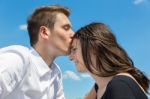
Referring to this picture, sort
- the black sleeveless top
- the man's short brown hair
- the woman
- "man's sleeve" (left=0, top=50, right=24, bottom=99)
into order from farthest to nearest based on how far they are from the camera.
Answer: the man's short brown hair
"man's sleeve" (left=0, top=50, right=24, bottom=99)
the woman
the black sleeveless top

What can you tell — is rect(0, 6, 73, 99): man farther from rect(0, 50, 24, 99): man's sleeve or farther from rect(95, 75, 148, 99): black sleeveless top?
rect(95, 75, 148, 99): black sleeveless top

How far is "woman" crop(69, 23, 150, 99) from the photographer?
2.91 meters

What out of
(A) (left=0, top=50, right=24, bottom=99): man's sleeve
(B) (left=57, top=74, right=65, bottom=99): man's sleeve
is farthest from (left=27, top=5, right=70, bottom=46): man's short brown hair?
(A) (left=0, top=50, right=24, bottom=99): man's sleeve

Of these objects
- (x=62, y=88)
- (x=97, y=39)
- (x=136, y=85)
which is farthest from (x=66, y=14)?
(x=136, y=85)

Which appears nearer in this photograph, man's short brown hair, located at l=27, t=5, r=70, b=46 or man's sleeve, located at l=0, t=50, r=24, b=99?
man's sleeve, located at l=0, t=50, r=24, b=99

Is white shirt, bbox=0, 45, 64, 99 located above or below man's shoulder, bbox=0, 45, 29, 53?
below

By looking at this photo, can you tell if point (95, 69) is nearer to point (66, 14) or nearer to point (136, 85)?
point (136, 85)

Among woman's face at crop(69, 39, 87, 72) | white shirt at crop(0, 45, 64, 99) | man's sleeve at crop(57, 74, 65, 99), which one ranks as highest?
woman's face at crop(69, 39, 87, 72)

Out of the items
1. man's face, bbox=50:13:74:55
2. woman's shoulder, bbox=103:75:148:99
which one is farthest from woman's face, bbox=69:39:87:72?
man's face, bbox=50:13:74:55

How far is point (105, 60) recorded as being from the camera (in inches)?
119

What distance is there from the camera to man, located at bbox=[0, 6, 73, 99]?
11.4 feet

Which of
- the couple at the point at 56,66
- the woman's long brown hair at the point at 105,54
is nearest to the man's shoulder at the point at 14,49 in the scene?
the couple at the point at 56,66

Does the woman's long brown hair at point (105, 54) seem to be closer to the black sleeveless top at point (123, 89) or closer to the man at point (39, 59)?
the black sleeveless top at point (123, 89)

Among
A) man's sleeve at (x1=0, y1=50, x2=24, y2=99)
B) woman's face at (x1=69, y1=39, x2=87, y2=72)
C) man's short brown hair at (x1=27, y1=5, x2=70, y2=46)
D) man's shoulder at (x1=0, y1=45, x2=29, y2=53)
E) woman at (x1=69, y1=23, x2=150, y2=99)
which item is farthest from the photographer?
man's short brown hair at (x1=27, y1=5, x2=70, y2=46)
